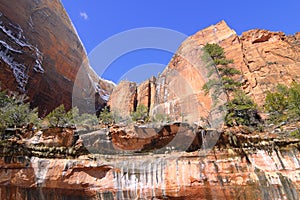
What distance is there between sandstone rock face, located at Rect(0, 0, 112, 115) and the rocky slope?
11.9 metres

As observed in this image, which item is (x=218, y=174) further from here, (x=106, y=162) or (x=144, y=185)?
(x=106, y=162)

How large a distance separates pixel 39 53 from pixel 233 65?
26.5 metres

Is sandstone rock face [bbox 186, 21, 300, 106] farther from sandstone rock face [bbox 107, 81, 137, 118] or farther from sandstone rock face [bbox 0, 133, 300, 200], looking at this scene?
sandstone rock face [bbox 107, 81, 137, 118]

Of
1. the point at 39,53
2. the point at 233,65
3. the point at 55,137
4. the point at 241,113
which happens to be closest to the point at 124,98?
the point at 39,53

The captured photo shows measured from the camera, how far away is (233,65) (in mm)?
31203

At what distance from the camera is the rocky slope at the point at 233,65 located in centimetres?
2794

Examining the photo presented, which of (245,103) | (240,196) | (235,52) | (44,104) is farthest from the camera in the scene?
(235,52)

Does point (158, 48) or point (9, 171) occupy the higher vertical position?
point (158, 48)


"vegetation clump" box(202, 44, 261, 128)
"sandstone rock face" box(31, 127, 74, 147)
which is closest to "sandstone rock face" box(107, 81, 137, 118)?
"vegetation clump" box(202, 44, 261, 128)

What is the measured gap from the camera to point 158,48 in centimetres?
2259

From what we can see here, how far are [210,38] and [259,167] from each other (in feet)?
92.9

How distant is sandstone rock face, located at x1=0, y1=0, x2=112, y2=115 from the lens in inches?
1027

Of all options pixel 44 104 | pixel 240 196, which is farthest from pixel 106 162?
pixel 44 104

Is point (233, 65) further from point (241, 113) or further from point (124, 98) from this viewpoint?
point (124, 98)
